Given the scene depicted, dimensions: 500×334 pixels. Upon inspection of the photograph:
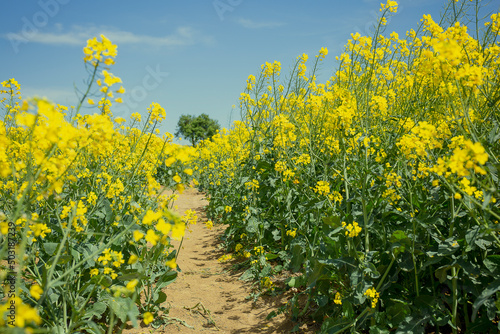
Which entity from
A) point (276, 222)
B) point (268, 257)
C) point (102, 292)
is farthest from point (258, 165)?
point (102, 292)

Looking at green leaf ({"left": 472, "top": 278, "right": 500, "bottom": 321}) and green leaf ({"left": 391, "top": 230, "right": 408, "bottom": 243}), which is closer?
green leaf ({"left": 472, "top": 278, "right": 500, "bottom": 321})

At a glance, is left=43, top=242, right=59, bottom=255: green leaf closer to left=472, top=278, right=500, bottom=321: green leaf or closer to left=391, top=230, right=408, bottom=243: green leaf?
left=391, top=230, right=408, bottom=243: green leaf

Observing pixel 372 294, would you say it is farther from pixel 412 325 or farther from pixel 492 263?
pixel 492 263

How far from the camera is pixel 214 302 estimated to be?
134 inches

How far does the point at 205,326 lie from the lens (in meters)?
2.94

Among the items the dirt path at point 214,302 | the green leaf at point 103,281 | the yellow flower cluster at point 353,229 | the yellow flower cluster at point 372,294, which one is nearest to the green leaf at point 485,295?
the yellow flower cluster at point 372,294

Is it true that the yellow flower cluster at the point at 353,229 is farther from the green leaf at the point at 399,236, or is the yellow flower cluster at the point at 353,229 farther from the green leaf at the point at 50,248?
the green leaf at the point at 50,248

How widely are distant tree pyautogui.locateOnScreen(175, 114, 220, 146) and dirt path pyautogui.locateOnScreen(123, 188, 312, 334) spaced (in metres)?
37.3

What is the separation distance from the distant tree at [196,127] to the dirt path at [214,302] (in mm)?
37295

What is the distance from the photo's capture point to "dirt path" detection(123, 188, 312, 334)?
2.87m

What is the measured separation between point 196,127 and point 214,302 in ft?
136

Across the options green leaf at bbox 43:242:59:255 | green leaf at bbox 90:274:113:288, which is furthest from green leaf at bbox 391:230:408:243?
green leaf at bbox 43:242:59:255

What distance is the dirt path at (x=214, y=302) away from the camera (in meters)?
2.87

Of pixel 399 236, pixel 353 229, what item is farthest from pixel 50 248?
pixel 399 236
